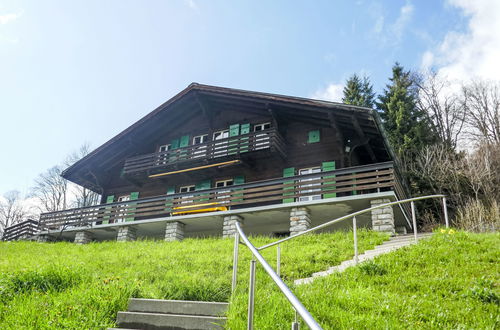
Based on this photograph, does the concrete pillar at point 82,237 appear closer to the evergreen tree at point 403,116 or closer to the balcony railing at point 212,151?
the balcony railing at point 212,151

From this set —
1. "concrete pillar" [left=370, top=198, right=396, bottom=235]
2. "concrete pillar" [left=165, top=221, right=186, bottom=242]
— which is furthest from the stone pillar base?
"concrete pillar" [left=370, top=198, right=396, bottom=235]

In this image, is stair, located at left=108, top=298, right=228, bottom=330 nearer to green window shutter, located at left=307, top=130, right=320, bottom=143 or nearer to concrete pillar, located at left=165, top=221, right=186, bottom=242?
concrete pillar, located at left=165, top=221, right=186, bottom=242

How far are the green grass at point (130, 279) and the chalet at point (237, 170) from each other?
2793 mm

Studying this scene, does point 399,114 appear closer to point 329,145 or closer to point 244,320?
point 329,145

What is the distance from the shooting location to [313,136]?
16.9 meters

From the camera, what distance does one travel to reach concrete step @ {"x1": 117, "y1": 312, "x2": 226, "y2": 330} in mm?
4578

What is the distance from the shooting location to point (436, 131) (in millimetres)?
26094

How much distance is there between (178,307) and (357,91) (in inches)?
1165

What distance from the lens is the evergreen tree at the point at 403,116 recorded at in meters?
24.5

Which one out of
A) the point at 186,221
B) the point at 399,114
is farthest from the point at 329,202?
the point at 399,114

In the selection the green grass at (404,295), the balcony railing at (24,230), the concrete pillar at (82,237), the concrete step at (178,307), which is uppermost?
the balcony railing at (24,230)

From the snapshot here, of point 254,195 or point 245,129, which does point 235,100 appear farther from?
point 254,195

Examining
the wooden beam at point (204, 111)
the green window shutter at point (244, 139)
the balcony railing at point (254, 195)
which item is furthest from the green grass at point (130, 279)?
the wooden beam at point (204, 111)

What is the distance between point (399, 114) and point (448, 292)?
22.5 meters
